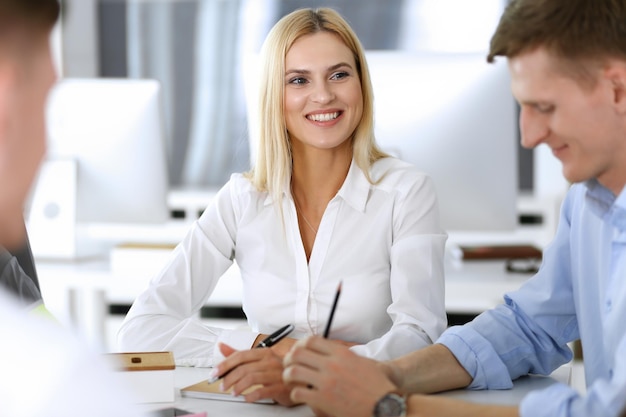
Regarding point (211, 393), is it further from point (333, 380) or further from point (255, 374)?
point (333, 380)

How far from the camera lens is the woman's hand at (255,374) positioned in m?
1.55

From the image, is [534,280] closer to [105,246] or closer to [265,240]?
[265,240]

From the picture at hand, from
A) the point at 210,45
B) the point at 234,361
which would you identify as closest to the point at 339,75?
the point at 234,361

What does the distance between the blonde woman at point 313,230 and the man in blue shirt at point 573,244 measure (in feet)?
1.21

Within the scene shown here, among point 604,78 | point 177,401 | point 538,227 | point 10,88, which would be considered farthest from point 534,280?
point 538,227

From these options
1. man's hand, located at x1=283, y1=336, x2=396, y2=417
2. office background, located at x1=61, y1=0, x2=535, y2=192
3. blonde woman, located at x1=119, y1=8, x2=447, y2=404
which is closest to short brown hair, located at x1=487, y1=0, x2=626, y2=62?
man's hand, located at x1=283, y1=336, x2=396, y2=417

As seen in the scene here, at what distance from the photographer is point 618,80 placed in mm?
1329

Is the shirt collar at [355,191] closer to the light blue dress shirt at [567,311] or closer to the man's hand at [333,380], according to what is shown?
the light blue dress shirt at [567,311]

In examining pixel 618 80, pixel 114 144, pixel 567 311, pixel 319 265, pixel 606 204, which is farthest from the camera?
pixel 114 144

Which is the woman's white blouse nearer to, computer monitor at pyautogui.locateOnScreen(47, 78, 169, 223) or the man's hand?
the man's hand

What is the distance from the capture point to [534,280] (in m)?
1.76

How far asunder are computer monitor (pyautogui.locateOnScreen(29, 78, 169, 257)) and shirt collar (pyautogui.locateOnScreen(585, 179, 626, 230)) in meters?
1.87

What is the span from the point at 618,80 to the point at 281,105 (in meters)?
1.12

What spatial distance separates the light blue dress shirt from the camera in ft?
4.91
